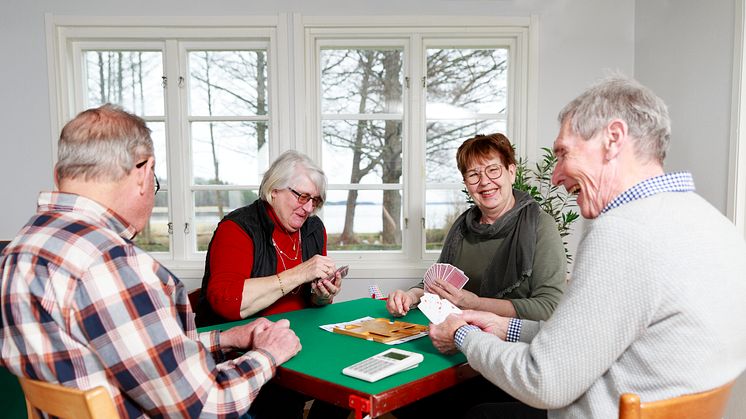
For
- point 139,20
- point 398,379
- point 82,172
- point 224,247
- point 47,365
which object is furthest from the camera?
point 139,20

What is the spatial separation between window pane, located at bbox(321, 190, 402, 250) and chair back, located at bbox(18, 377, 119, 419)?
3.04 meters

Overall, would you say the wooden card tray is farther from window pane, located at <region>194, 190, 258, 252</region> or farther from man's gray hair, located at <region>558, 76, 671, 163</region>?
window pane, located at <region>194, 190, 258, 252</region>

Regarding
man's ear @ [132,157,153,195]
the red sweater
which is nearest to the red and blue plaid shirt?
man's ear @ [132,157,153,195]

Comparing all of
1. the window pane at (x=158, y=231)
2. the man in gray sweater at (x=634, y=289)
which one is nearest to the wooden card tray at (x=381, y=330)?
the man in gray sweater at (x=634, y=289)

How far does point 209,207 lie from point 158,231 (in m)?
0.43

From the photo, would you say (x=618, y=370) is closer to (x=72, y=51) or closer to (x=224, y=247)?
(x=224, y=247)

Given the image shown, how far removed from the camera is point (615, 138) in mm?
1309

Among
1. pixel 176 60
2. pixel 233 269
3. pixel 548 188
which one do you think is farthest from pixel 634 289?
pixel 176 60

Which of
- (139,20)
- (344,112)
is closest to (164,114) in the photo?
(139,20)

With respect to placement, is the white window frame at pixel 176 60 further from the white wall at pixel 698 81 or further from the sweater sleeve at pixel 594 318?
the sweater sleeve at pixel 594 318

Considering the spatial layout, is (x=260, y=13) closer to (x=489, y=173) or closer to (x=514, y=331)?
(x=489, y=173)

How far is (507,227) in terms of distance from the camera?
2.41 metres

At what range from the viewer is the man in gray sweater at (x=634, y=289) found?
111 centimetres

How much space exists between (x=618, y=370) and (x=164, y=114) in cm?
366
